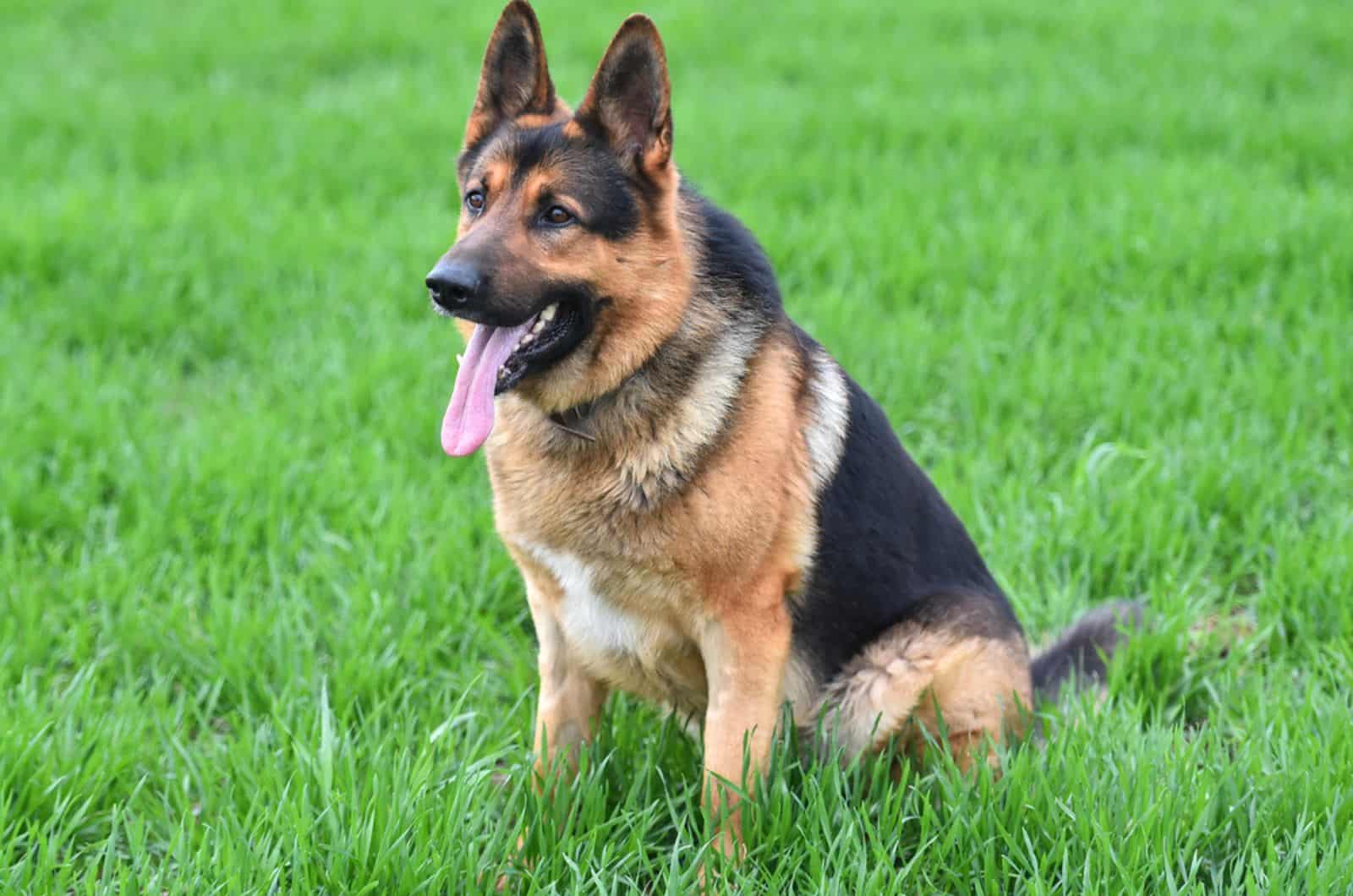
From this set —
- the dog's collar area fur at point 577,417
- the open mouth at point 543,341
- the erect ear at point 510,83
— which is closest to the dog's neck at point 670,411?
the dog's collar area fur at point 577,417

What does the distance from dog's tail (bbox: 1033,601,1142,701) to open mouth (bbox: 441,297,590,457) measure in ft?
5.37

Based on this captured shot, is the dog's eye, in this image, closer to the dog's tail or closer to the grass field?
the grass field

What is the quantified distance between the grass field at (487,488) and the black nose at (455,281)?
3.52ft

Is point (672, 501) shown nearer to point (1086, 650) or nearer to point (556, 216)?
point (556, 216)

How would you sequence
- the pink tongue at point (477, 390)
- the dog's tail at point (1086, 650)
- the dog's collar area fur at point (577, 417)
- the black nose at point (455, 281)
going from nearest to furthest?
the black nose at point (455, 281) → the pink tongue at point (477, 390) → the dog's collar area fur at point (577, 417) → the dog's tail at point (1086, 650)

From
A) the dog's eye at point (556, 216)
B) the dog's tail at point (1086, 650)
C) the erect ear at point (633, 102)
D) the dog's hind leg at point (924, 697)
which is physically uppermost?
the erect ear at point (633, 102)

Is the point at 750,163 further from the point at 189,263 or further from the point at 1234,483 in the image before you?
the point at 1234,483

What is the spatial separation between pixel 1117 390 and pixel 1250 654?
64.5 inches

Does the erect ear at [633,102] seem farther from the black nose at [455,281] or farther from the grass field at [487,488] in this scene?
the grass field at [487,488]

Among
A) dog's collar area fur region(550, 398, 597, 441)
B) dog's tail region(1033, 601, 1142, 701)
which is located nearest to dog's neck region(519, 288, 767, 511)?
dog's collar area fur region(550, 398, 597, 441)

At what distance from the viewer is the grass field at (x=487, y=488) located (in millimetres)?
2666

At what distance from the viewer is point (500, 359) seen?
9.19 feet

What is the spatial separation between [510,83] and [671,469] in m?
1.10

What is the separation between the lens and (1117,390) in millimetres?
4945
